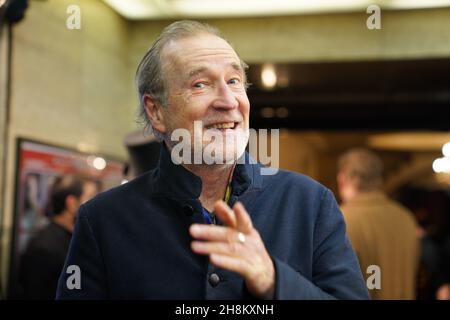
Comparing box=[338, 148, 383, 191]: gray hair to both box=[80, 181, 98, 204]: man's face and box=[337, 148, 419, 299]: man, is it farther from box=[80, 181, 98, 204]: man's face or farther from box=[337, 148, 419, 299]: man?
box=[80, 181, 98, 204]: man's face

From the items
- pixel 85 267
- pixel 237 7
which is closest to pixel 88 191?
pixel 237 7

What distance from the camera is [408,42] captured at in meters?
5.07

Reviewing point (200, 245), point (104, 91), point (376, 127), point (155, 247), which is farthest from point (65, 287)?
point (376, 127)

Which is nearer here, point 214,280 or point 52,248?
point 214,280

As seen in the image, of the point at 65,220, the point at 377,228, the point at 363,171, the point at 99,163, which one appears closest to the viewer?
the point at 377,228

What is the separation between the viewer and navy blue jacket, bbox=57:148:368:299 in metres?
1.10

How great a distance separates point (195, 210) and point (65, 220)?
2.43m

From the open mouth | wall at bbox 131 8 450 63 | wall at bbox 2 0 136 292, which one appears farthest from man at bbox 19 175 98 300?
the open mouth

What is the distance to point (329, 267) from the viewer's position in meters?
1.10

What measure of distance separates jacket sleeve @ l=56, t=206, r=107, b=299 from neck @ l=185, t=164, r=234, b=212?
0.72 feet

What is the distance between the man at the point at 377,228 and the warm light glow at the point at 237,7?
1774 millimetres

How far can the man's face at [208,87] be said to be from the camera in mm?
1130

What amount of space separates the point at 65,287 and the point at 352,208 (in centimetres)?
207

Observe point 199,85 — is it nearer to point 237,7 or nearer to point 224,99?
point 224,99
